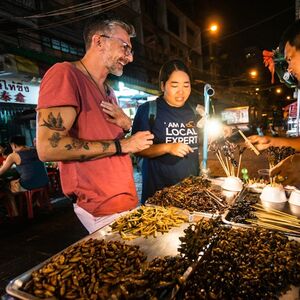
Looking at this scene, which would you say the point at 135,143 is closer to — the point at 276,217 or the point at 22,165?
the point at 276,217

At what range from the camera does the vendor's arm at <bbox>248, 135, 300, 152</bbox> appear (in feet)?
11.7

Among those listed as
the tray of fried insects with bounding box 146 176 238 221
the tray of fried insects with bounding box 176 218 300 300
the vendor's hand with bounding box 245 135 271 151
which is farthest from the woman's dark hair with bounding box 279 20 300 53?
the tray of fried insects with bounding box 176 218 300 300

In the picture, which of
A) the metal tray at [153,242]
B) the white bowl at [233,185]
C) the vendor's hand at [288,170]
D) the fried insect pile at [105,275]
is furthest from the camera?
the white bowl at [233,185]

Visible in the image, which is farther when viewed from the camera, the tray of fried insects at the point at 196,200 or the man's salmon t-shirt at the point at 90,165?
the tray of fried insects at the point at 196,200

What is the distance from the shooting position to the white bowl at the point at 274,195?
2.74 meters

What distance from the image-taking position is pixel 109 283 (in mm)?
1367

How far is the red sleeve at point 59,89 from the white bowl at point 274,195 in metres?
2.25

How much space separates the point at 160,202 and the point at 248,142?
1531mm

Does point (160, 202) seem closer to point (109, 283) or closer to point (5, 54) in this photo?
point (109, 283)

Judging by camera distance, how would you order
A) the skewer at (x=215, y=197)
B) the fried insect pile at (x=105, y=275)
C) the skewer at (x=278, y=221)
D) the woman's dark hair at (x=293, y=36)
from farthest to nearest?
1. the woman's dark hair at (x=293, y=36)
2. the skewer at (x=215, y=197)
3. the skewer at (x=278, y=221)
4. the fried insect pile at (x=105, y=275)

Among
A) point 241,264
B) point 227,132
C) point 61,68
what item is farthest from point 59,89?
point 227,132

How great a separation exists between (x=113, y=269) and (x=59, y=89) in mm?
1405

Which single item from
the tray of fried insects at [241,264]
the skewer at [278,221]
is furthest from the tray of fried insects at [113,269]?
the skewer at [278,221]

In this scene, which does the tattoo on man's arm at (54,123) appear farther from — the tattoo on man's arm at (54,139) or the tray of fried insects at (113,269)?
the tray of fried insects at (113,269)
